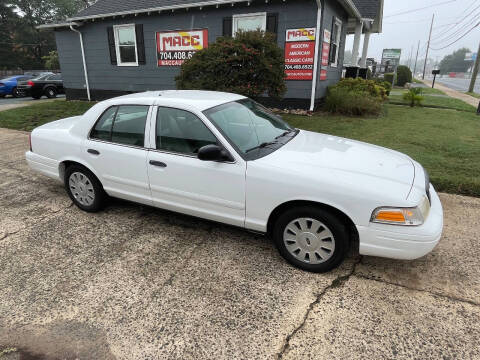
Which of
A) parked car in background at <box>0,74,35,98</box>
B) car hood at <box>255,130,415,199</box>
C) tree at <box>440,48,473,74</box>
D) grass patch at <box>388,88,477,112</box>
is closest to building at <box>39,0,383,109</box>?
grass patch at <box>388,88,477,112</box>

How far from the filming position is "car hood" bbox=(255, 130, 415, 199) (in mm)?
2633

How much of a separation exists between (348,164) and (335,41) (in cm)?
1058

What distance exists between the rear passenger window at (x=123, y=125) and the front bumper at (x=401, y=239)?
2398mm

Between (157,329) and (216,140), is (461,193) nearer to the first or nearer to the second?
(216,140)

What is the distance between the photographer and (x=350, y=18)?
13.3m

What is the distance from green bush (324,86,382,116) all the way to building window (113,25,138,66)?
7.62 meters

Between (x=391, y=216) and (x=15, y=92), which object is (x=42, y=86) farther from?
(x=391, y=216)

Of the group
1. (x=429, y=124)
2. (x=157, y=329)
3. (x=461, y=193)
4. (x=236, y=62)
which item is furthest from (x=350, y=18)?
(x=157, y=329)

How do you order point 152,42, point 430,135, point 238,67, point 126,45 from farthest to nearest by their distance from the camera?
point 126,45, point 152,42, point 430,135, point 238,67

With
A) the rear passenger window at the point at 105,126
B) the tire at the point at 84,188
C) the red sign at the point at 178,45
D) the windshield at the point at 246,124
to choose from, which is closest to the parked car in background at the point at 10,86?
the red sign at the point at 178,45

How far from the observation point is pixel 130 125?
3.56m

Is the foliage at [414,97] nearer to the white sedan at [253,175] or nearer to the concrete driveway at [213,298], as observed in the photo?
the concrete driveway at [213,298]

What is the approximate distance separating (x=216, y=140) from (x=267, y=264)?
4.17ft

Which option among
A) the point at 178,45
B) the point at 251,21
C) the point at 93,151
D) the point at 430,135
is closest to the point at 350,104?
the point at 430,135
